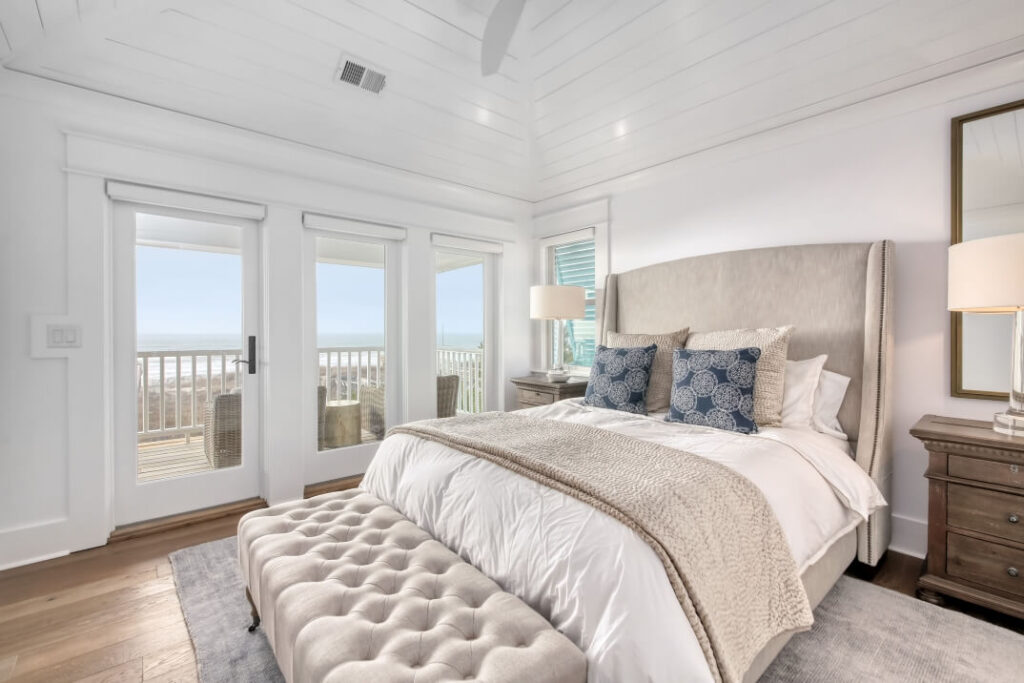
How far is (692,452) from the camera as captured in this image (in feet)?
5.95

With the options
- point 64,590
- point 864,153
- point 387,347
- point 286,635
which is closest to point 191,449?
point 64,590

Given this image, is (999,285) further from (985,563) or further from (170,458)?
(170,458)

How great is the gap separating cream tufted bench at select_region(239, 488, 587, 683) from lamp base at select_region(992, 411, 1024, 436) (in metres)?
2.04

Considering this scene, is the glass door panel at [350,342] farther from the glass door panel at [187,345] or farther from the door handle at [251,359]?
the glass door panel at [187,345]

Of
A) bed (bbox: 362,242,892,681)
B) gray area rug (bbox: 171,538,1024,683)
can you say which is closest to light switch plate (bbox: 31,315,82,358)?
gray area rug (bbox: 171,538,1024,683)

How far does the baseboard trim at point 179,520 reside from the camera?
104 inches

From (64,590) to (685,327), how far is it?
3582mm

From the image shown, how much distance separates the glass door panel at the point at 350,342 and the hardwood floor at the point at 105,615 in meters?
1.17

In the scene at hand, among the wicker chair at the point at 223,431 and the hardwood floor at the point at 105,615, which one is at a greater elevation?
the wicker chair at the point at 223,431

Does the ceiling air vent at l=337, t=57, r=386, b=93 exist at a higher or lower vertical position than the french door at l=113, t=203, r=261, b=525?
higher

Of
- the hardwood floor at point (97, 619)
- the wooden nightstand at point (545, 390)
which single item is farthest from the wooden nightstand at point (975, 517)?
the hardwood floor at point (97, 619)

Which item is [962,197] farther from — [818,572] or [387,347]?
[387,347]

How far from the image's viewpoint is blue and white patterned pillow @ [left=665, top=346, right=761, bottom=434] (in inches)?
85.1

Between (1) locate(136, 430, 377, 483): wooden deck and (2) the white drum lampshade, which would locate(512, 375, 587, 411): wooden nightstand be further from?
(1) locate(136, 430, 377, 483): wooden deck
